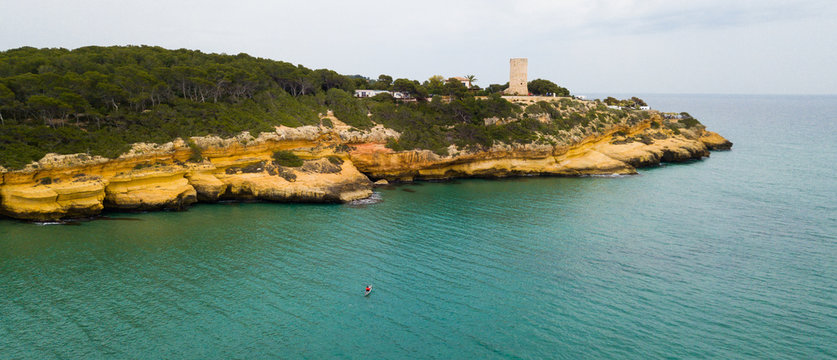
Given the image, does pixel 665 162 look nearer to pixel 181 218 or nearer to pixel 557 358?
pixel 557 358

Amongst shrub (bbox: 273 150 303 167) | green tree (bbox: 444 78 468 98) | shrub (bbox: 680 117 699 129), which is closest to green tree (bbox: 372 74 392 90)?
green tree (bbox: 444 78 468 98)

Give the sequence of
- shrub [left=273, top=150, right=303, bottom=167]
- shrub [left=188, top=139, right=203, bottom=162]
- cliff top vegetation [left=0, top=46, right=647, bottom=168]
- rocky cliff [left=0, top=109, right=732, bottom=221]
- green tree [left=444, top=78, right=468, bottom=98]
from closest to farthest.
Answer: rocky cliff [left=0, top=109, right=732, bottom=221], cliff top vegetation [left=0, top=46, right=647, bottom=168], shrub [left=188, top=139, right=203, bottom=162], shrub [left=273, top=150, right=303, bottom=167], green tree [left=444, top=78, right=468, bottom=98]

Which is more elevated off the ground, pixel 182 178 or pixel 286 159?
pixel 286 159

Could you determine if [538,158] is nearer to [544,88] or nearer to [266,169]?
[544,88]

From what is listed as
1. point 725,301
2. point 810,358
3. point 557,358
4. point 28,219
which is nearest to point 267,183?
point 28,219

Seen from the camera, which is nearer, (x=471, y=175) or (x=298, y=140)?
(x=298, y=140)

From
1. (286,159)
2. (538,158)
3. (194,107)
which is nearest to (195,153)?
(194,107)

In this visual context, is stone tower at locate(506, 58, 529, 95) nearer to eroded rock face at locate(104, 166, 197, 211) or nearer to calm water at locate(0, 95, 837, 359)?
Answer: calm water at locate(0, 95, 837, 359)
